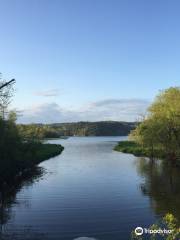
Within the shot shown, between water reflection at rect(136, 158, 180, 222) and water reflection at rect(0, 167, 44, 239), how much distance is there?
42.6ft

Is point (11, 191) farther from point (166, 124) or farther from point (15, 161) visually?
point (166, 124)

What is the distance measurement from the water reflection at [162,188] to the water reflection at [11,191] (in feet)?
42.6

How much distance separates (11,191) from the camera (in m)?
46.9

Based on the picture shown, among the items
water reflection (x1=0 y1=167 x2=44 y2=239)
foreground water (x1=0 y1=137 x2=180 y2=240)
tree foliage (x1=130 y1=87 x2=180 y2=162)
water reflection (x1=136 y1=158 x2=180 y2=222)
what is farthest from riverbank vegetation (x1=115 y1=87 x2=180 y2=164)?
water reflection (x1=0 y1=167 x2=44 y2=239)

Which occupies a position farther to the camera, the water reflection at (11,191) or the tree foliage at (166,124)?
the tree foliage at (166,124)

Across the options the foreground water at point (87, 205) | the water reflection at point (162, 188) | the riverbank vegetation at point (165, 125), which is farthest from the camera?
the riverbank vegetation at point (165, 125)

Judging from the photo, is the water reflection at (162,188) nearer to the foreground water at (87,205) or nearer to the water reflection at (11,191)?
the foreground water at (87,205)

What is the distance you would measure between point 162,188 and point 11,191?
707 inches

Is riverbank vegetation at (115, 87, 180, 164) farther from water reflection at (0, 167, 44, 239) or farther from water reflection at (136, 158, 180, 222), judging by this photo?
water reflection at (0, 167, 44, 239)

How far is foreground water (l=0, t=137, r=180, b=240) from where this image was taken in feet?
95.1

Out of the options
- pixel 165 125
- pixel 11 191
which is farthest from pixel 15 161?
pixel 165 125

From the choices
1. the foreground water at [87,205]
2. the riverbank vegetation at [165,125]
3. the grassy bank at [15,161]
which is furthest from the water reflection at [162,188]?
the grassy bank at [15,161]

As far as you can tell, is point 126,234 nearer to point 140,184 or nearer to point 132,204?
point 132,204

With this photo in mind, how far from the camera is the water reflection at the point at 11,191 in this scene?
33.3 metres
